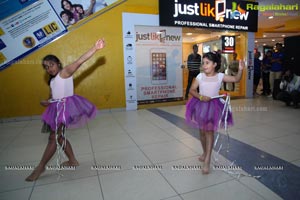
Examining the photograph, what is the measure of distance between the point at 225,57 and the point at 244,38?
2.63 feet

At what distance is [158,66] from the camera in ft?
18.2

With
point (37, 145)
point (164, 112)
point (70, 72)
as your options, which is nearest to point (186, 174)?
point (70, 72)

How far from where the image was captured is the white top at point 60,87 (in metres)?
1.98

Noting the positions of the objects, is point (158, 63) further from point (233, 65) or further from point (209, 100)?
point (209, 100)

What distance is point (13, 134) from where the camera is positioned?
142 inches

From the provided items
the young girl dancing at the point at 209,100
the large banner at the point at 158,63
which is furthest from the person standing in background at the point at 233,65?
the young girl dancing at the point at 209,100

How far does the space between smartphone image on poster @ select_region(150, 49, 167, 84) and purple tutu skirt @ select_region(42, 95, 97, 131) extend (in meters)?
3.55

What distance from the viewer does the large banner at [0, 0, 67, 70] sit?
14.0ft

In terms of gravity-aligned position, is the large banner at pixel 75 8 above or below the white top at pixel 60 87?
above

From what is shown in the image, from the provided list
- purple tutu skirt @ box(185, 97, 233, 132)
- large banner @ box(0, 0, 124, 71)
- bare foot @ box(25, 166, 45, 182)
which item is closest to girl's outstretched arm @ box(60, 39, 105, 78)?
bare foot @ box(25, 166, 45, 182)

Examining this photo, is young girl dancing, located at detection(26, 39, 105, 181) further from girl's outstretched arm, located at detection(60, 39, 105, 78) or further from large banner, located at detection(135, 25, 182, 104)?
large banner, located at detection(135, 25, 182, 104)

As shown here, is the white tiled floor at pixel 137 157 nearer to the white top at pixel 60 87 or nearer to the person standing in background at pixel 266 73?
the white top at pixel 60 87

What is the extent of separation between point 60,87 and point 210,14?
5.06 m

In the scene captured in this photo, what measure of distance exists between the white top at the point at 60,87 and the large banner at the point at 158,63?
11.0 feet
